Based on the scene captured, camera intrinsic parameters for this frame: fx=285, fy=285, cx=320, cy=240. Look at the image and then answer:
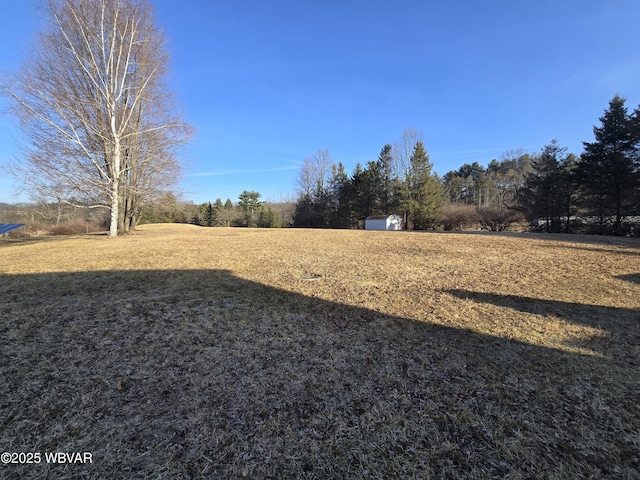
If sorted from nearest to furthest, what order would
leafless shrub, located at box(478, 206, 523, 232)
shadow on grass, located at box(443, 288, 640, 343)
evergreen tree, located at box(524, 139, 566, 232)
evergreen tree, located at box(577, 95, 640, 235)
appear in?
shadow on grass, located at box(443, 288, 640, 343)
evergreen tree, located at box(577, 95, 640, 235)
evergreen tree, located at box(524, 139, 566, 232)
leafless shrub, located at box(478, 206, 523, 232)

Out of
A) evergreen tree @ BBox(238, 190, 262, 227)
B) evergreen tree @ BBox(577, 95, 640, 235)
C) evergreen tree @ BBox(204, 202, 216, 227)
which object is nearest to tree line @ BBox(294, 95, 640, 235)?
evergreen tree @ BBox(577, 95, 640, 235)

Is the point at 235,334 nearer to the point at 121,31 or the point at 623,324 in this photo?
the point at 623,324

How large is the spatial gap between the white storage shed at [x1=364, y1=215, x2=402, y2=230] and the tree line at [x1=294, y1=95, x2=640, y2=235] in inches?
77.6

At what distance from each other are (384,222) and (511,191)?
26287mm

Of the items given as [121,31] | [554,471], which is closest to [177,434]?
[554,471]

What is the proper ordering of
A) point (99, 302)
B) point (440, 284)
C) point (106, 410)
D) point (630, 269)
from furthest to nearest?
point (630, 269), point (440, 284), point (99, 302), point (106, 410)

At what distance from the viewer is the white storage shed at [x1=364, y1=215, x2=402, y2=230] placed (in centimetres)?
2708

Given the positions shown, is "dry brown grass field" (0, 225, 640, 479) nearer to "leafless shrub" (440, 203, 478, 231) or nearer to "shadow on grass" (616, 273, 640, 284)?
"shadow on grass" (616, 273, 640, 284)

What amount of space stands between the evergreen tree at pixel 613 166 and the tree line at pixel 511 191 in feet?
0.15

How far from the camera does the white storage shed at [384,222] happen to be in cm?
2708

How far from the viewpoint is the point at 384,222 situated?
27094 millimetres

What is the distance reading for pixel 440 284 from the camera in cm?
558

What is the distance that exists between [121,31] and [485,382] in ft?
58.5

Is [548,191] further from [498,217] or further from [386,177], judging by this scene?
[386,177]
